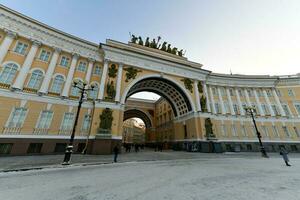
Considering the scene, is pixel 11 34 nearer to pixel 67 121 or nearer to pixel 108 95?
pixel 67 121

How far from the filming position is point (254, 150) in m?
26.2

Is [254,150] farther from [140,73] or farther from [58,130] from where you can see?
[58,130]

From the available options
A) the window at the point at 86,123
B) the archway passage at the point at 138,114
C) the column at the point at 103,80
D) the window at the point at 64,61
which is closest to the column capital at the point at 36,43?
the window at the point at 64,61

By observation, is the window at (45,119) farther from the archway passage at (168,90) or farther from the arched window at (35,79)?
the archway passage at (168,90)

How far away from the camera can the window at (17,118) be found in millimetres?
14104

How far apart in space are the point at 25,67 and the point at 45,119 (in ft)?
21.8

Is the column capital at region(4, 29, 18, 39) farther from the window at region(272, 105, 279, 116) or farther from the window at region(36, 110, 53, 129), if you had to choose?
the window at region(272, 105, 279, 116)

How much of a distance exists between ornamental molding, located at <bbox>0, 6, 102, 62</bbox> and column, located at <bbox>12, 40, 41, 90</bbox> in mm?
1102

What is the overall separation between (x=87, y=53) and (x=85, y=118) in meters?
10.3

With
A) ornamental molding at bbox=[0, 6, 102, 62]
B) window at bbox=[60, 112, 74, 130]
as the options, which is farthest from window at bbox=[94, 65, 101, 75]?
window at bbox=[60, 112, 74, 130]

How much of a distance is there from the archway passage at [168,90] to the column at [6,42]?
16.4 meters

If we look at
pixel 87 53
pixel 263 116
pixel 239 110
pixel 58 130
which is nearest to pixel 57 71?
pixel 87 53

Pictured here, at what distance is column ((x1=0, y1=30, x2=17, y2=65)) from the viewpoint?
49.3ft

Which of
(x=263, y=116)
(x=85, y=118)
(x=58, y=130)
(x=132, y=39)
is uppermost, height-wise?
(x=132, y=39)
